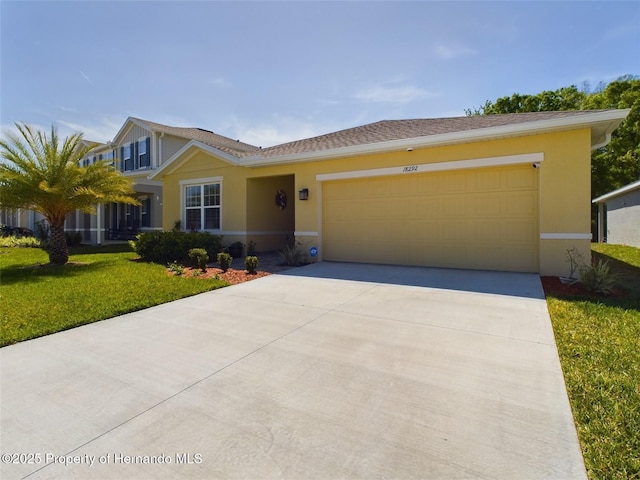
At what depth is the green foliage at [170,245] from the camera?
10.6 m

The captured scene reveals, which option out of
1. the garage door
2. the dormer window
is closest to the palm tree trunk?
the garage door

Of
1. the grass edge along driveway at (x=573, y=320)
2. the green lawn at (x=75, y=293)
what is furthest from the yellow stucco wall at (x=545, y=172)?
the green lawn at (x=75, y=293)

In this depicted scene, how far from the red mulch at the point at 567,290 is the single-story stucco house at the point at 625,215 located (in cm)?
1214

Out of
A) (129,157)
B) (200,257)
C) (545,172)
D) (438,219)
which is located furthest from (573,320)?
(129,157)

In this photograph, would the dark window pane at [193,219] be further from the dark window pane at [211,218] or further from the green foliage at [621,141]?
the green foliage at [621,141]

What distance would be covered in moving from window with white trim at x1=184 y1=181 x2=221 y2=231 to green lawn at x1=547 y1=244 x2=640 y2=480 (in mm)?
11066

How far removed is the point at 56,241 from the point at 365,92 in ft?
36.6

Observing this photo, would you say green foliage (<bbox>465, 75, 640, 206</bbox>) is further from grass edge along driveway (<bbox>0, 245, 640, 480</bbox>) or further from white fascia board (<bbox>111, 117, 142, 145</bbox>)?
white fascia board (<bbox>111, 117, 142, 145</bbox>)

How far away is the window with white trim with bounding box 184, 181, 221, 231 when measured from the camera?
12922 mm

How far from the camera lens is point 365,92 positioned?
11703mm

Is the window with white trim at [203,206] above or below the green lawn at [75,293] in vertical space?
above

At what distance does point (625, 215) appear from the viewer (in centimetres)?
1648

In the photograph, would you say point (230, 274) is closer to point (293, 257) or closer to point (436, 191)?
point (293, 257)

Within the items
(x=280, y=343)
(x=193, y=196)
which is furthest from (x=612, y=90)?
(x=280, y=343)
